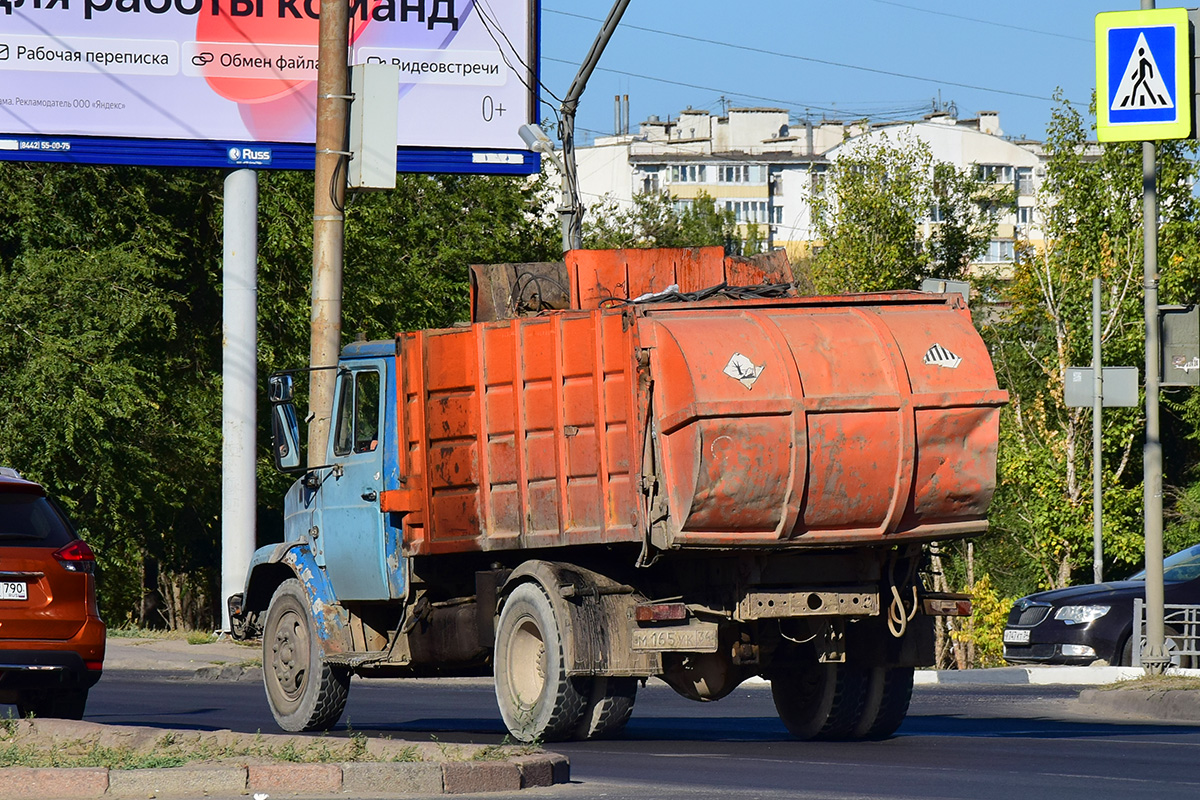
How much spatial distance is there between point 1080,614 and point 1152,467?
3027mm

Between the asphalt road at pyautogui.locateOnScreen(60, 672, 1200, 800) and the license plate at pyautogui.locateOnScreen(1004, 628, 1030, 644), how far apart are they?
1003 millimetres

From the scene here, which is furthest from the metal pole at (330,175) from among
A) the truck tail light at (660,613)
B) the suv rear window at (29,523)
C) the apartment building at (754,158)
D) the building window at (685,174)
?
the building window at (685,174)

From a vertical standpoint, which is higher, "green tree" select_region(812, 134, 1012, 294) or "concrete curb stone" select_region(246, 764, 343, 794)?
"green tree" select_region(812, 134, 1012, 294)

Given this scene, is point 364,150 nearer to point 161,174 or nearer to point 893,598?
point 893,598

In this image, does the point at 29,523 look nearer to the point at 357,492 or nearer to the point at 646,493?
the point at 357,492

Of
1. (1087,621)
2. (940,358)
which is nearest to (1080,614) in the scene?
(1087,621)

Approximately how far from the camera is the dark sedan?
1800cm

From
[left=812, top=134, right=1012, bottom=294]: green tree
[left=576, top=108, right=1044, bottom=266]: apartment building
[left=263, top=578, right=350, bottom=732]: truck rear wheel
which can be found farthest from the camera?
[left=576, top=108, right=1044, bottom=266]: apartment building

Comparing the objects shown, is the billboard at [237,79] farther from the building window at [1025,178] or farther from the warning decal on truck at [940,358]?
the building window at [1025,178]

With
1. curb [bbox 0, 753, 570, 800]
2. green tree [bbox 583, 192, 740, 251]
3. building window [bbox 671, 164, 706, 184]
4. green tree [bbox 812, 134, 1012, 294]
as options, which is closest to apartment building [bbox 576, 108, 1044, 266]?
building window [bbox 671, 164, 706, 184]

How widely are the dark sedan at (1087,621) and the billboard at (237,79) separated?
8433mm

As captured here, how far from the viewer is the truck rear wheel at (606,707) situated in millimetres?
11125

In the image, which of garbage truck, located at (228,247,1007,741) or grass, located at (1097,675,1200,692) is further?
grass, located at (1097,675,1200,692)

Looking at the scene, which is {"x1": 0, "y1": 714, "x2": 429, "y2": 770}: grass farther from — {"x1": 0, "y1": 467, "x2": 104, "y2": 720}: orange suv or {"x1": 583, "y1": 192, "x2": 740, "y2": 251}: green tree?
{"x1": 583, "y1": 192, "x2": 740, "y2": 251}: green tree
